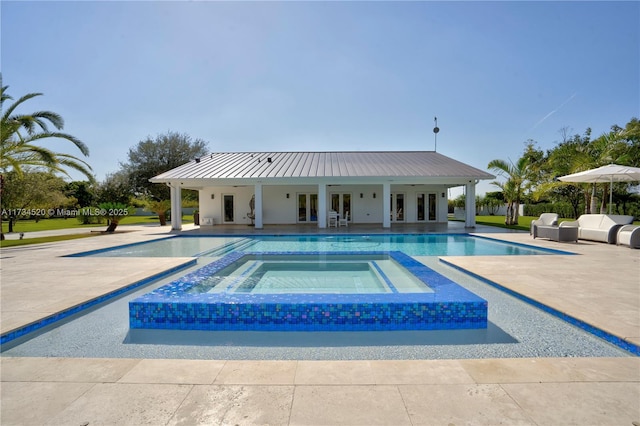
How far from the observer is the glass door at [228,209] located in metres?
20.5

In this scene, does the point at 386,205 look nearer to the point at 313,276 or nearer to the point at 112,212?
the point at 313,276

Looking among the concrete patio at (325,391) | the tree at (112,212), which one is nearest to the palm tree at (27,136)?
the tree at (112,212)

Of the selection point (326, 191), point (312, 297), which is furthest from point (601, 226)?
point (312, 297)

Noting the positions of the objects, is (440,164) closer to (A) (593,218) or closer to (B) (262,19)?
(A) (593,218)

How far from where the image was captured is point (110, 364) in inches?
116

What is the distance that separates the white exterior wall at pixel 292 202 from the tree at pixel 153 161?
43.5 ft

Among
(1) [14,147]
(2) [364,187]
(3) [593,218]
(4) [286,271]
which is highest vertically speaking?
(1) [14,147]

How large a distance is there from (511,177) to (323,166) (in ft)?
38.3

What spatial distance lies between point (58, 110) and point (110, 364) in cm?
1529

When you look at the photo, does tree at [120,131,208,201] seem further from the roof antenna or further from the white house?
the roof antenna

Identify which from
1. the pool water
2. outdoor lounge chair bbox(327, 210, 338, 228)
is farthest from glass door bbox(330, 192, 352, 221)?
the pool water

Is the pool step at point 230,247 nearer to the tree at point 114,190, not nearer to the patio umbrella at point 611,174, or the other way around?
the patio umbrella at point 611,174

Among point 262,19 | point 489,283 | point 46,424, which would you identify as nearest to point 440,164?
point 262,19

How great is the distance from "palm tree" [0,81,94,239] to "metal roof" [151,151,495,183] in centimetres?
412
